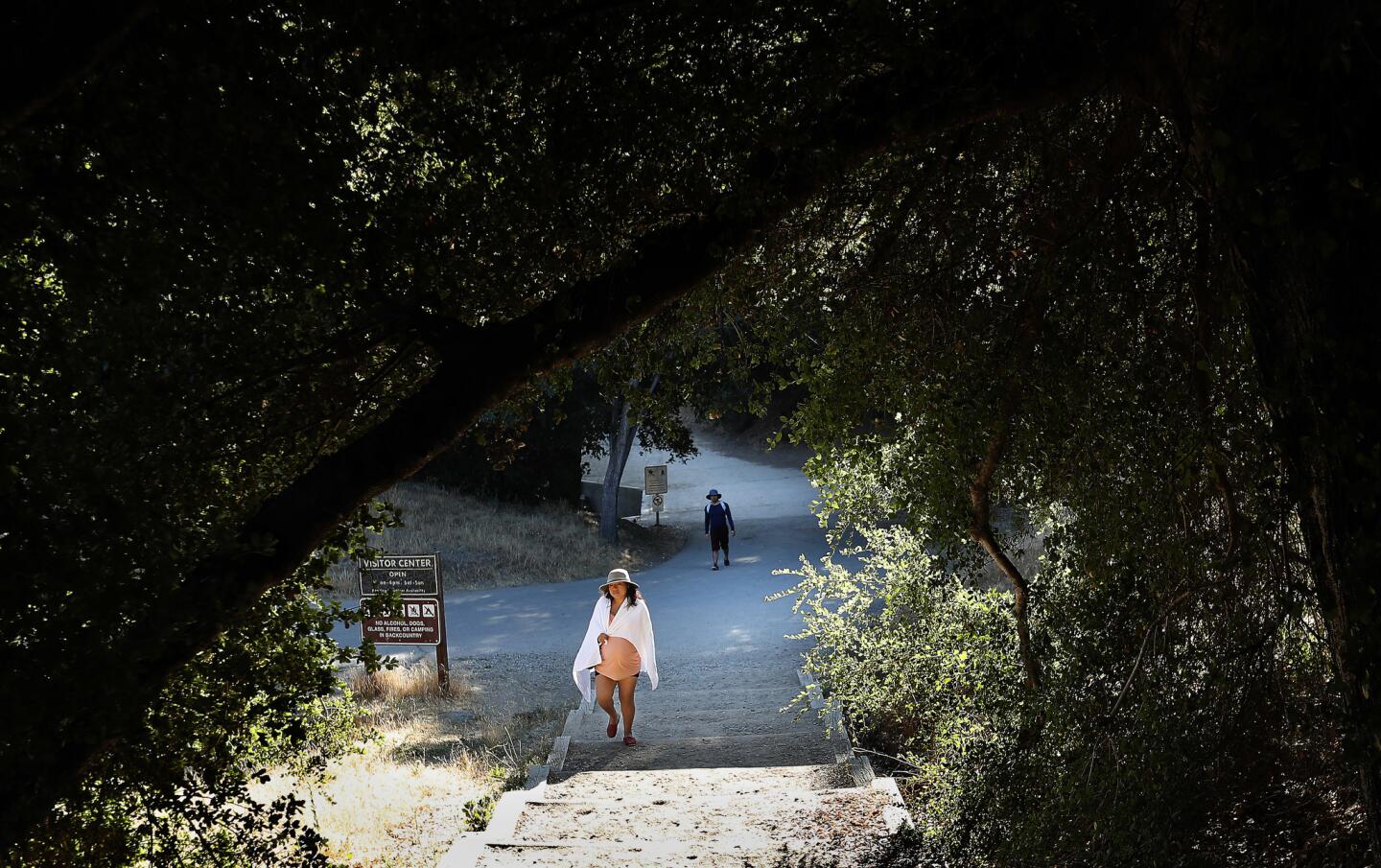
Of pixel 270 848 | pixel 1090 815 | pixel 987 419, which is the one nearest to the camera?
A: pixel 270 848

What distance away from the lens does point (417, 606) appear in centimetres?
1277

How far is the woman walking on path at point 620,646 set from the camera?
9.98 metres

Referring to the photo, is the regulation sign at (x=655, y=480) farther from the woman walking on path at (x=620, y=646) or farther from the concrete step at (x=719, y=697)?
the woman walking on path at (x=620, y=646)

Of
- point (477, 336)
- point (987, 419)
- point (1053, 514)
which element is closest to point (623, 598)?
point (1053, 514)

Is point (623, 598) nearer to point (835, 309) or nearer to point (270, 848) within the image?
point (835, 309)

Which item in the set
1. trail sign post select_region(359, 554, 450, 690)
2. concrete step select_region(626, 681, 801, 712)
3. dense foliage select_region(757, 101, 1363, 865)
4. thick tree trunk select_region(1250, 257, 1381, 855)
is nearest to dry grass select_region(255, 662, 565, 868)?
trail sign post select_region(359, 554, 450, 690)

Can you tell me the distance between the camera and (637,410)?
17.5 feet

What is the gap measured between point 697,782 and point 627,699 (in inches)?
65.5

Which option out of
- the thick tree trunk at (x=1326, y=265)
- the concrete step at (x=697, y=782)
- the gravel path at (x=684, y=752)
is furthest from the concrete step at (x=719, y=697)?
the thick tree trunk at (x=1326, y=265)

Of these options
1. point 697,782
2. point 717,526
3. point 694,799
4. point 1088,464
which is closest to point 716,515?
point 717,526

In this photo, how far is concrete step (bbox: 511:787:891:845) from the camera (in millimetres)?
7023

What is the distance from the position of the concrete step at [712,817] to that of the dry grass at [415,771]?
3.00 ft

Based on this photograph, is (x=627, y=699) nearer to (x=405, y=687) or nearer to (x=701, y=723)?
(x=701, y=723)

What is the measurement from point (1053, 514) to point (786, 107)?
3.60 meters
